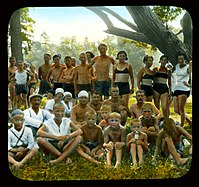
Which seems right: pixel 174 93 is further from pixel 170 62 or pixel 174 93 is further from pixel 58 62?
pixel 58 62

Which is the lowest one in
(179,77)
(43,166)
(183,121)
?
(43,166)

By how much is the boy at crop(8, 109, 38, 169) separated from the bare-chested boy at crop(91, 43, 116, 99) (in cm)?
72

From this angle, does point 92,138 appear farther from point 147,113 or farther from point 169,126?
point 169,126

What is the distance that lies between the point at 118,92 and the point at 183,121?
658 millimetres

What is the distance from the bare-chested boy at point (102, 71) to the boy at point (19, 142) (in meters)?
0.72

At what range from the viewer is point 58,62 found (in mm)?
5535

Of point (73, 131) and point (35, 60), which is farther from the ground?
point (35, 60)

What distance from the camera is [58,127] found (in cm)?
554

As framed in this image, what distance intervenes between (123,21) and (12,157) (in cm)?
155

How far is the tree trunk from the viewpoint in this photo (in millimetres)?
5422

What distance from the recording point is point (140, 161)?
559 centimetres

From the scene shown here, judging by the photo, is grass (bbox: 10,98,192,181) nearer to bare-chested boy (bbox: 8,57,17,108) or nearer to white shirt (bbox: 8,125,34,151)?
white shirt (bbox: 8,125,34,151)

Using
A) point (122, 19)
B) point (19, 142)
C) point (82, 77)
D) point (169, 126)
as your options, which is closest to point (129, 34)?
point (122, 19)

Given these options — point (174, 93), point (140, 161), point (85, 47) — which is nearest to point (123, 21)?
point (85, 47)
